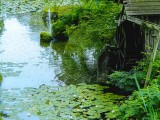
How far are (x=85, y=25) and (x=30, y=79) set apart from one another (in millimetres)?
3265

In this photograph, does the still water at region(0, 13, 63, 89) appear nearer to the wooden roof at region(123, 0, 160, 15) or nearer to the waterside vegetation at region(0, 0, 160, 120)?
the waterside vegetation at region(0, 0, 160, 120)

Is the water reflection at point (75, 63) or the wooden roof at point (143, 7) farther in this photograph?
the water reflection at point (75, 63)

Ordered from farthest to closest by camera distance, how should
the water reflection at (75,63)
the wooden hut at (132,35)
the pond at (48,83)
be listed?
the water reflection at (75,63) < the wooden hut at (132,35) < the pond at (48,83)

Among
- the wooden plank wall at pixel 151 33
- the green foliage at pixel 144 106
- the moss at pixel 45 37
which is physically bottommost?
the moss at pixel 45 37

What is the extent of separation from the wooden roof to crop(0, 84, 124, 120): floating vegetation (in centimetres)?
278

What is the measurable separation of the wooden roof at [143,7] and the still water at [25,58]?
4.14m

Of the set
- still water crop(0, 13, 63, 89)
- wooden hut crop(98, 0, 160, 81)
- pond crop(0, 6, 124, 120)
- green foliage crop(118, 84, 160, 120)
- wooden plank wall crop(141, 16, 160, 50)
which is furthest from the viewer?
still water crop(0, 13, 63, 89)

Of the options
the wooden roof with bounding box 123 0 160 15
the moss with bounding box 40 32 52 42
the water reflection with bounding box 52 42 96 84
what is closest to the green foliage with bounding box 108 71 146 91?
the wooden roof with bounding box 123 0 160 15

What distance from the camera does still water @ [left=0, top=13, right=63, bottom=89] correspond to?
1404 cm

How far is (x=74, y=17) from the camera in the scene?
17844mm

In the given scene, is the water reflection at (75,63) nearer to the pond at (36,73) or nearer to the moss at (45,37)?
the pond at (36,73)

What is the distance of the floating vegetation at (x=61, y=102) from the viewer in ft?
33.6

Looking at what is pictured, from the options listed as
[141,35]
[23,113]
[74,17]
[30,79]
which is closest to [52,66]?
[30,79]

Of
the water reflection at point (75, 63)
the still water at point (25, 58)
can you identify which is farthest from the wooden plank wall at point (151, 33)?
the still water at point (25, 58)
